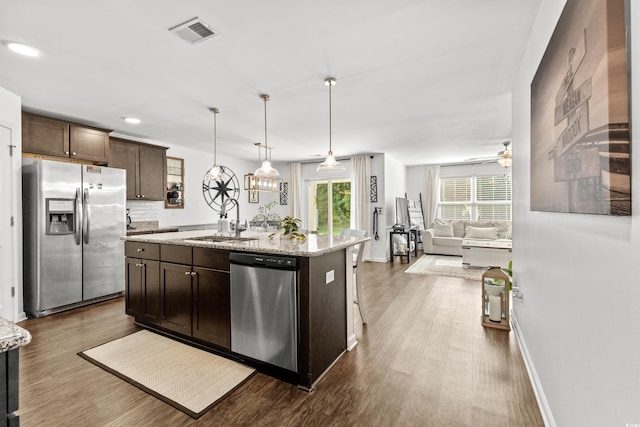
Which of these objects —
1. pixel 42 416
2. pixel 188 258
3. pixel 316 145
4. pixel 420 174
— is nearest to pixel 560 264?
pixel 188 258

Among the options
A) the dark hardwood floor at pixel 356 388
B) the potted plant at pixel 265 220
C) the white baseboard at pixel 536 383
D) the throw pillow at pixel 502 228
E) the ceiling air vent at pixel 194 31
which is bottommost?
the dark hardwood floor at pixel 356 388

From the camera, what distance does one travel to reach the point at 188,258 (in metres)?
2.71

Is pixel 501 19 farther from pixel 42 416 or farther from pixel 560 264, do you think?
pixel 42 416

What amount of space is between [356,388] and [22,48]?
361 cm

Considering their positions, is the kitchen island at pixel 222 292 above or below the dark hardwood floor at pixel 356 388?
above

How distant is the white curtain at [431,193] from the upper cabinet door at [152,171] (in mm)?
6770

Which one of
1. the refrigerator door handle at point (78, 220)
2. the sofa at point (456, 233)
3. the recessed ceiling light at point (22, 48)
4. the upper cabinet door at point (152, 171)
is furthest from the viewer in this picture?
the sofa at point (456, 233)

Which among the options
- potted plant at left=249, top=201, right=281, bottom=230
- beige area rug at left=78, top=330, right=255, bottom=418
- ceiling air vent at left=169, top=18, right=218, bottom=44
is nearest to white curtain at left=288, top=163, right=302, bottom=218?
potted plant at left=249, top=201, right=281, bottom=230

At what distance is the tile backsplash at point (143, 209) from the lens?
504 centimetres

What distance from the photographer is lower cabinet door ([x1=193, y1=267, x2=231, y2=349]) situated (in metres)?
2.47

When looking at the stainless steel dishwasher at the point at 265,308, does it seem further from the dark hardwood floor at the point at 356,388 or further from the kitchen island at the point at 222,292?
the dark hardwood floor at the point at 356,388

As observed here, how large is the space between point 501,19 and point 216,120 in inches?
137

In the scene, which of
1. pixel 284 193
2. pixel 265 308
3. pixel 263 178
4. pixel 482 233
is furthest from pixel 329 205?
pixel 265 308

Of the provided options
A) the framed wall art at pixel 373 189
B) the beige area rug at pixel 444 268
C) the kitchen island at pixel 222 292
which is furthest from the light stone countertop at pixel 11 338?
the framed wall art at pixel 373 189
